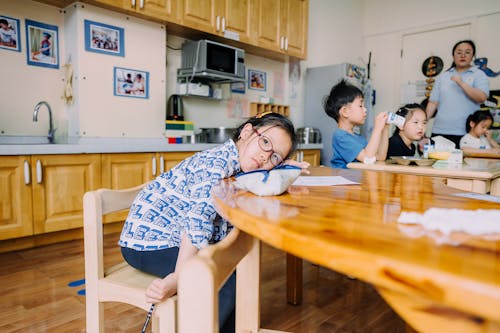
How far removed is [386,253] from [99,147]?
2452mm

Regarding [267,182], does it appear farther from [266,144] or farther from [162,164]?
[162,164]

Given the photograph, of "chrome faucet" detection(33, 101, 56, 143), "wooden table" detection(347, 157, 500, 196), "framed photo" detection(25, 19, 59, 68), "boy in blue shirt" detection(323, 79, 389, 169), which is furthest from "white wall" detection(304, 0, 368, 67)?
"wooden table" detection(347, 157, 500, 196)

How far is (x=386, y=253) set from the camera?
15.7 inches

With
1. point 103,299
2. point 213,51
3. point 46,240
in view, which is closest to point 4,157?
point 46,240

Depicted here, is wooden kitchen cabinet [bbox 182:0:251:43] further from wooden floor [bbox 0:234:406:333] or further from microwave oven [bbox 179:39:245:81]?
wooden floor [bbox 0:234:406:333]

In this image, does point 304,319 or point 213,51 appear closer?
point 304,319

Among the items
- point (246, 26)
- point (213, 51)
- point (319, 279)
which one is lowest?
point (319, 279)

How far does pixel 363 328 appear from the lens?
4.87 ft

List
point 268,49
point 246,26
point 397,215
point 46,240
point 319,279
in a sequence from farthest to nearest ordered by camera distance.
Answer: point 268,49 → point 246,26 → point 46,240 → point 319,279 → point 397,215

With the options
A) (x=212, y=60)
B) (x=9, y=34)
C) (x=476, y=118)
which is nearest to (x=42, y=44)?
(x=9, y=34)

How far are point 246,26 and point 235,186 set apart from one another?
3.04 meters

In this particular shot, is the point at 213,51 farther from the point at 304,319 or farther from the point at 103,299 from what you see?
the point at 103,299

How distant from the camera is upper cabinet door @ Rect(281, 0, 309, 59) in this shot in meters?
4.02

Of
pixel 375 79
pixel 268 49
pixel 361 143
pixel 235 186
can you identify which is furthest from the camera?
pixel 375 79
